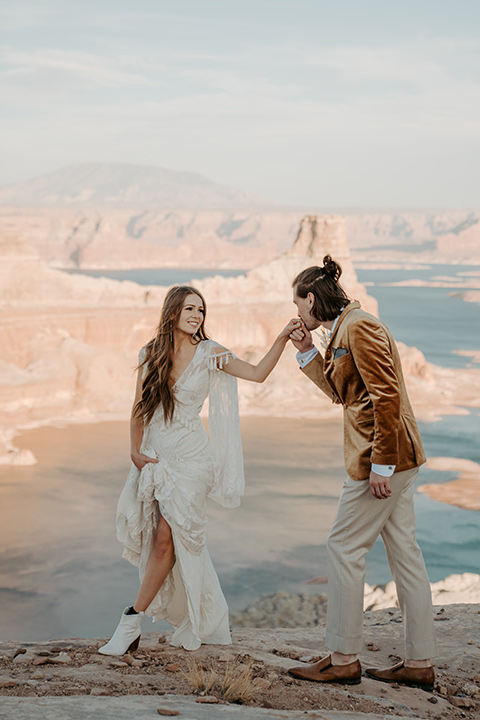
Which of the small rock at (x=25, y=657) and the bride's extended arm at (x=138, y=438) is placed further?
the bride's extended arm at (x=138, y=438)

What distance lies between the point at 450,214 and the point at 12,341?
185m

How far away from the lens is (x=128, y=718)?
2154mm

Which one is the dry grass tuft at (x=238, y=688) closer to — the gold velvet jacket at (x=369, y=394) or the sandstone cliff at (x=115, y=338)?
the gold velvet jacket at (x=369, y=394)

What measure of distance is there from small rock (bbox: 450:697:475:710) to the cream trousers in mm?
212

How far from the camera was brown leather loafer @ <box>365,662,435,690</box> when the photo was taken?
9.49 ft

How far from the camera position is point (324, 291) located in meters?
2.90

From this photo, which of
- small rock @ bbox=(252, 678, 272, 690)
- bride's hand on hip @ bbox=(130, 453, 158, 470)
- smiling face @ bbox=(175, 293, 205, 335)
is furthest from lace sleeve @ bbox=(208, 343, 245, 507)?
small rock @ bbox=(252, 678, 272, 690)

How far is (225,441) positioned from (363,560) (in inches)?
33.8

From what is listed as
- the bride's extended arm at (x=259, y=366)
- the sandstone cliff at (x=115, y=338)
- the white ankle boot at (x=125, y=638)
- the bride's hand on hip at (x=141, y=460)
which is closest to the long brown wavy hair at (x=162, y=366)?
the bride's hand on hip at (x=141, y=460)

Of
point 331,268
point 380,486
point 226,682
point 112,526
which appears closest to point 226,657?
point 226,682

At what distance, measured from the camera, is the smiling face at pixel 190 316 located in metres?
3.27

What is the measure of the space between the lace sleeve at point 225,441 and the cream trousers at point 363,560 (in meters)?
0.68

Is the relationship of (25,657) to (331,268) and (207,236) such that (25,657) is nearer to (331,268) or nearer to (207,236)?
(331,268)

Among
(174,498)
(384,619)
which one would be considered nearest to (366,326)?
(174,498)
